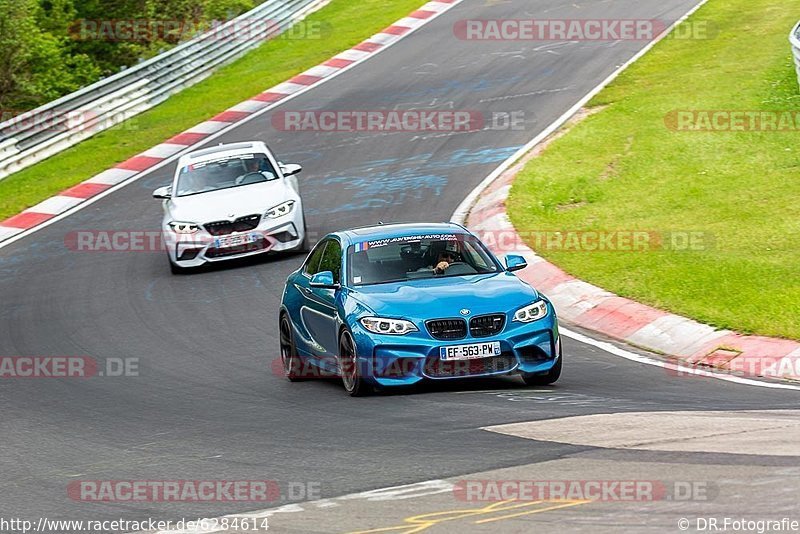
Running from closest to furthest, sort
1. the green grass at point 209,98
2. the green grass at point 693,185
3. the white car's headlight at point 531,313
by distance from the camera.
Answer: the white car's headlight at point 531,313
the green grass at point 693,185
the green grass at point 209,98

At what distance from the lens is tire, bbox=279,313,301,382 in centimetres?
1277

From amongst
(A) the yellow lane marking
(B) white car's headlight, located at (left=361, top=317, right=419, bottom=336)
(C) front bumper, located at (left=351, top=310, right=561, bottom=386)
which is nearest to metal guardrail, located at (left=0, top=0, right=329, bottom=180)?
(B) white car's headlight, located at (left=361, top=317, right=419, bottom=336)

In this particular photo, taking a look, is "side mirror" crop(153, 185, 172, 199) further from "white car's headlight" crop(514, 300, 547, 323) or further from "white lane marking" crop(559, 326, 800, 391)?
"white car's headlight" crop(514, 300, 547, 323)

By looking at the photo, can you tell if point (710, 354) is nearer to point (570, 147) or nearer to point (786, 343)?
point (786, 343)

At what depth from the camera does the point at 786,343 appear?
11.9 metres

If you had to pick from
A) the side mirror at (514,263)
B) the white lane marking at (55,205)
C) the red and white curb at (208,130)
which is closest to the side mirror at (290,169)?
the red and white curb at (208,130)

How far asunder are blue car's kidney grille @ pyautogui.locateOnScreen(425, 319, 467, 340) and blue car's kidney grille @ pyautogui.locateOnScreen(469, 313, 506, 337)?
0.07m

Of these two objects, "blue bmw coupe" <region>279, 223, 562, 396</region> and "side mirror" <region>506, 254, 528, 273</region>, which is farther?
"side mirror" <region>506, 254, 528, 273</region>

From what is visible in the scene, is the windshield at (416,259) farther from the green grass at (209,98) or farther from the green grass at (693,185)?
the green grass at (209,98)

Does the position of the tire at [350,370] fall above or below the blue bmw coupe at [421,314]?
below

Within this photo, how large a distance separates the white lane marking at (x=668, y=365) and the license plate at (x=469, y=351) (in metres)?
1.99

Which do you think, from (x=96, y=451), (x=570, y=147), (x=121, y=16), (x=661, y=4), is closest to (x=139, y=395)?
(x=96, y=451)

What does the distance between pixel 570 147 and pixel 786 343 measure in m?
11.3

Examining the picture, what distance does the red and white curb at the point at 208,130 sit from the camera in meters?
24.2
